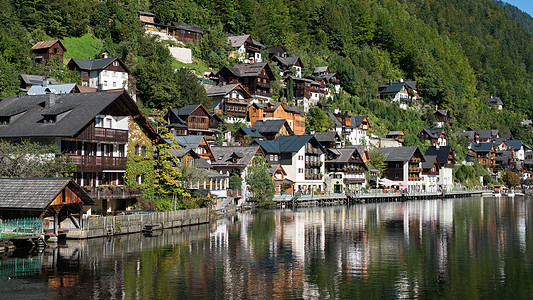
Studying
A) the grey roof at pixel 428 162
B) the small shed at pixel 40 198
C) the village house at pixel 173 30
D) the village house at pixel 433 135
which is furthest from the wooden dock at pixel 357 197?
the village house at pixel 173 30

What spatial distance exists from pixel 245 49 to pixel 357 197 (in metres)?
54.4

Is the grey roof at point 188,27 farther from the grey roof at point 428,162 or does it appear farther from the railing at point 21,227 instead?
the railing at point 21,227

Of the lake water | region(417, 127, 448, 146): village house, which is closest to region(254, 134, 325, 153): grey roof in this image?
the lake water

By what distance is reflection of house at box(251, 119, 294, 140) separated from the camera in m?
115

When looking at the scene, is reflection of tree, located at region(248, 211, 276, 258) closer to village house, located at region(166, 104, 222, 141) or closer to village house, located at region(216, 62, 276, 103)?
village house, located at region(166, 104, 222, 141)

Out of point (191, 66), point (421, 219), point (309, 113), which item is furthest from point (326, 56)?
point (421, 219)

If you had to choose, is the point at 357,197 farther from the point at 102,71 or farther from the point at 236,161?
the point at 102,71

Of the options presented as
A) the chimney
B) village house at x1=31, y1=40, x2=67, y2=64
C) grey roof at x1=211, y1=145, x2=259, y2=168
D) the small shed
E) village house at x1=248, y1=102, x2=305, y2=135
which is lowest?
the small shed

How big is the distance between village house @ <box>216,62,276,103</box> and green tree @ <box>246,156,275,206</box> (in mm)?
41515

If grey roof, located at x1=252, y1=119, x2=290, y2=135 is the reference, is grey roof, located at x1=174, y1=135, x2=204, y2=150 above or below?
below

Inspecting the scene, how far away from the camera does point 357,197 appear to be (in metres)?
113

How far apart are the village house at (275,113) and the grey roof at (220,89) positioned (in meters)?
3.54

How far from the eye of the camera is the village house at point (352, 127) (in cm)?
13939

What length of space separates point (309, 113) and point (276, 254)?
309 ft
